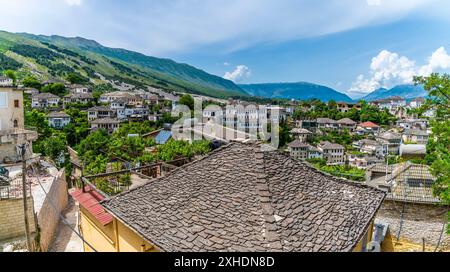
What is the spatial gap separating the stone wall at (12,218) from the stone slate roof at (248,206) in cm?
842

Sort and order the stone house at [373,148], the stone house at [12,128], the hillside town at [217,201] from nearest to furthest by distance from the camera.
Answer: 1. the hillside town at [217,201]
2. the stone house at [12,128]
3. the stone house at [373,148]

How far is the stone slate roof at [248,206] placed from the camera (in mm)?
3689

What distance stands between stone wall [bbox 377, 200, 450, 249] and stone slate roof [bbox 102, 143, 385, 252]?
8.16 meters

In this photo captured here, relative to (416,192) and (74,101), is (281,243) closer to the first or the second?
(416,192)

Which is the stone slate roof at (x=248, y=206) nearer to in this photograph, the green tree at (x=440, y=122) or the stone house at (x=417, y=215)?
the green tree at (x=440, y=122)

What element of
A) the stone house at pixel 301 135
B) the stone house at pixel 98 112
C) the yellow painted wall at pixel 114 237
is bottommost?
the stone house at pixel 301 135

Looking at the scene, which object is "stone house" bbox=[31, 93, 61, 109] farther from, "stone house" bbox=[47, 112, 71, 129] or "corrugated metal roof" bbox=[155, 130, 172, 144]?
"corrugated metal roof" bbox=[155, 130, 172, 144]

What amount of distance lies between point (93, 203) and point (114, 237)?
1302mm

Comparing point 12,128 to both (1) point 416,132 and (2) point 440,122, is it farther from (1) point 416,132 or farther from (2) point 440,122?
(1) point 416,132

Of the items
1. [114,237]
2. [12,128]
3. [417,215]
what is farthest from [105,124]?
[114,237]

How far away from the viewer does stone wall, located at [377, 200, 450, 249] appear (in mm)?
11953

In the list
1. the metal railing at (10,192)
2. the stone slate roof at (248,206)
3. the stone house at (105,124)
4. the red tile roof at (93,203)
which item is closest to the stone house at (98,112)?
the stone house at (105,124)
